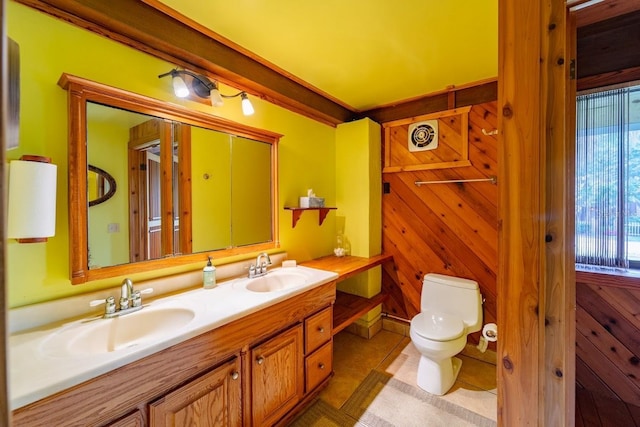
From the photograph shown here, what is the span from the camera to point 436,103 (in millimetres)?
2404

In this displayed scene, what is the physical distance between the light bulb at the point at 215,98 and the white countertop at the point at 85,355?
115cm

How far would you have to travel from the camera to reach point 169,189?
153 cm

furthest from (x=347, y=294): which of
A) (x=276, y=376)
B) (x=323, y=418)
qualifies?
(x=276, y=376)

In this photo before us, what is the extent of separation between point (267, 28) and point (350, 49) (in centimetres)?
55

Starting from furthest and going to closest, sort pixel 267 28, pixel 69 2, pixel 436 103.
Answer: pixel 436 103
pixel 267 28
pixel 69 2

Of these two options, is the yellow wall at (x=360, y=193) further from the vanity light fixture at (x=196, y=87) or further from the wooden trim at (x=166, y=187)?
the wooden trim at (x=166, y=187)

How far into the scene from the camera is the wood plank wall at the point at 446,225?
7.13 feet

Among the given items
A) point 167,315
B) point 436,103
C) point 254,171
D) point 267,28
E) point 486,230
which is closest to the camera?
point 167,315

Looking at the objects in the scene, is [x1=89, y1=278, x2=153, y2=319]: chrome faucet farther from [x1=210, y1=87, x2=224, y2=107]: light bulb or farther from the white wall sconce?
[x1=210, y1=87, x2=224, y2=107]: light bulb

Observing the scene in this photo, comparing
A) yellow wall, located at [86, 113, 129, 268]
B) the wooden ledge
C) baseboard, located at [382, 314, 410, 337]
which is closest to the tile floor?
baseboard, located at [382, 314, 410, 337]

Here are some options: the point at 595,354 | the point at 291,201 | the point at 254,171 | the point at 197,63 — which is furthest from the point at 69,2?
the point at 595,354

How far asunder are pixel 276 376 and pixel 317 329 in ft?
1.27

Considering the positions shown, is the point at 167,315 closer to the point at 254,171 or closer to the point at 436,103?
the point at 254,171

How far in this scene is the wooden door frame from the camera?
31.6 inches
